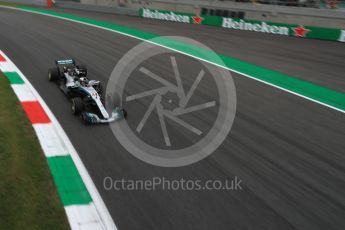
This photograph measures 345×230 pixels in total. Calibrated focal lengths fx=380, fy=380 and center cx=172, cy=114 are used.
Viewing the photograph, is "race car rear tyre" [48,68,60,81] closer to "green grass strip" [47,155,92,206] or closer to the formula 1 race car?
the formula 1 race car

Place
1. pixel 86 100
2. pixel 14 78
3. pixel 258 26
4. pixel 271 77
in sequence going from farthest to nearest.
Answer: pixel 258 26, pixel 271 77, pixel 14 78, pixel 86 100

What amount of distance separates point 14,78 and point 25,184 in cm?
549

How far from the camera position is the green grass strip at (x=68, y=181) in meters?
4.56

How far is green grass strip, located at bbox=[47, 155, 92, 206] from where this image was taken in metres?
4.56

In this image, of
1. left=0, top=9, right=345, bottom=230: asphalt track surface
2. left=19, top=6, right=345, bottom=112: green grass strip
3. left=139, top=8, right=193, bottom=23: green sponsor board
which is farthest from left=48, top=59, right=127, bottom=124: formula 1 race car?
left=139, top=8, right=193, bottom=23: green sponsor board

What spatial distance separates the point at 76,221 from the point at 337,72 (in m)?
10.2

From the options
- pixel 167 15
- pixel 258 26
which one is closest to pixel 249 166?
pixel 258 26

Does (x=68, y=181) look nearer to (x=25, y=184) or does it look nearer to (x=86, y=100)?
(x=25, y=184)

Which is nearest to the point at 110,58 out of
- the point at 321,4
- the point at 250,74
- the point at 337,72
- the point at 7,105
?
the point at 250,74

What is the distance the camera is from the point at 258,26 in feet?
63.6

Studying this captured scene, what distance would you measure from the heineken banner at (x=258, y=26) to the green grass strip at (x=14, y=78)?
1311cm

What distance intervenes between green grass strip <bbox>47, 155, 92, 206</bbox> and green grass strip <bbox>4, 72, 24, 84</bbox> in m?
4.41

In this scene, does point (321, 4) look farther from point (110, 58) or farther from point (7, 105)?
point (7, 105)

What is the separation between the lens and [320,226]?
14.2ft
